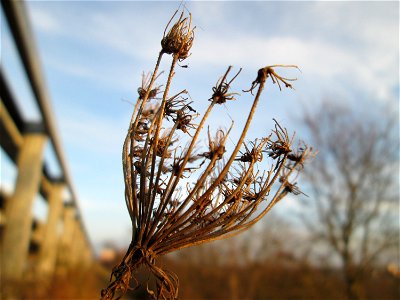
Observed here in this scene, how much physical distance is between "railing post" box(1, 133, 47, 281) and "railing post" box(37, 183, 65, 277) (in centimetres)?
698

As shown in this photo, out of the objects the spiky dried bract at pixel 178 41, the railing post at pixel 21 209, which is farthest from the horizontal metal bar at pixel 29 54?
the spiky dried bract at pixel 178 41

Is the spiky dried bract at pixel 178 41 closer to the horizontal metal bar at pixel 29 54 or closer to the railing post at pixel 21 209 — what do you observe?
the horizontal metal bar at pixel 29 54

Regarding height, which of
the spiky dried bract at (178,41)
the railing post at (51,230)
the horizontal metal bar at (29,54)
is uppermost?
the horizontal metal bar at (29,54)

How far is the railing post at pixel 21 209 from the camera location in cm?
1392

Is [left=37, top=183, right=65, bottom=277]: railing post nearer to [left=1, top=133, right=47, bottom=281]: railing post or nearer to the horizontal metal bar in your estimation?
[left=1, top=133, right=47, bottom=281]: railing post

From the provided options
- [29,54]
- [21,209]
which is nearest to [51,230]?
[21,209]

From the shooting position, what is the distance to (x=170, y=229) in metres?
1.43

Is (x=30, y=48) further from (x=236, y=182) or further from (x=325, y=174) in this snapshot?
(x=325, y=174)

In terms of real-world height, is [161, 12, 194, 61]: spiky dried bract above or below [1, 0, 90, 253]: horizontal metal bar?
below

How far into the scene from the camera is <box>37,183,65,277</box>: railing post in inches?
854

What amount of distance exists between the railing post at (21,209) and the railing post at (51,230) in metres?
6.98

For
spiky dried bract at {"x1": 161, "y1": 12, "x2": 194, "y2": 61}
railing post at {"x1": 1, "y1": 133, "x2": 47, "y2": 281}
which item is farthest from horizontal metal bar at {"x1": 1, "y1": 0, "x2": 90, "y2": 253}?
spiky dried bract at {"x1": 161, "y1": 12, "x2": 194, "y2": 61}

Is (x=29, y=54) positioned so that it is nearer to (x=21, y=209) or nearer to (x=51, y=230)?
(x=21, y=209)

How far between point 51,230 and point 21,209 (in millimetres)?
9023
